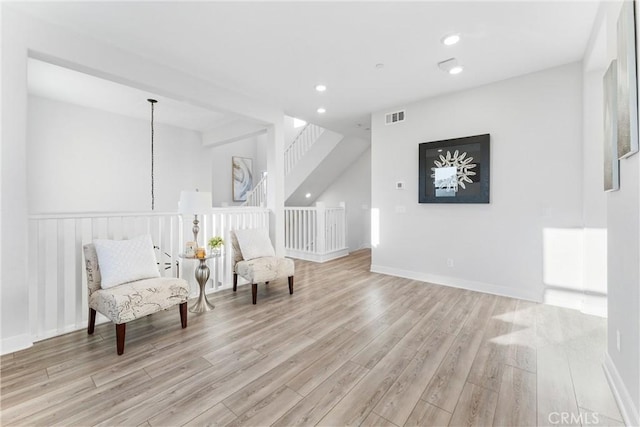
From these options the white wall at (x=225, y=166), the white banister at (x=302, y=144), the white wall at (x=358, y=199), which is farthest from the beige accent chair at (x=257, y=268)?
the white wall at (x=225, y=166)

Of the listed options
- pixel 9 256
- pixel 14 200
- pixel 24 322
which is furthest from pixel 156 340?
pixel 14 200

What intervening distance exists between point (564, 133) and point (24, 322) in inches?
221

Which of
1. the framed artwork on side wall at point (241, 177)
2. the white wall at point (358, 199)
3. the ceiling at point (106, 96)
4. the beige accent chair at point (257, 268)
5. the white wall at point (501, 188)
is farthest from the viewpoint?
the framed artwork on side wall at point (241, 177)

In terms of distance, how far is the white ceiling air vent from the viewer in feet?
14.8

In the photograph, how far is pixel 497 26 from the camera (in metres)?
2.50

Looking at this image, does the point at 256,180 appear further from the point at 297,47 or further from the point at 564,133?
the point at 564,133

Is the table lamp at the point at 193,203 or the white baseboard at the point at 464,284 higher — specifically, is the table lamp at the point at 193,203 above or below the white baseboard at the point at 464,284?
above

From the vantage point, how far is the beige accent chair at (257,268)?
3.33 m

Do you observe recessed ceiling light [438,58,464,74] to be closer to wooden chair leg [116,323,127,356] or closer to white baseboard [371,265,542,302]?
white baseboard [371,265,542,302]

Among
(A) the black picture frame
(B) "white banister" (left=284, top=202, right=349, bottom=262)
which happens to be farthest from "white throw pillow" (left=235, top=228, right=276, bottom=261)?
(A) the black picture frame

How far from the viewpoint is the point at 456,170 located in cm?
391

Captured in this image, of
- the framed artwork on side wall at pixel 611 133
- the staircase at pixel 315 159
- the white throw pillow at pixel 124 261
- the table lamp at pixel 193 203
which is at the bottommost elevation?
the white throw pillow at pixel 124 261

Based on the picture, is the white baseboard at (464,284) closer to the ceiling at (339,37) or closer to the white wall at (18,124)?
the ceiling at (339,37)

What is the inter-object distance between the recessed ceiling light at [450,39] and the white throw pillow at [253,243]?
3070 millimetres
